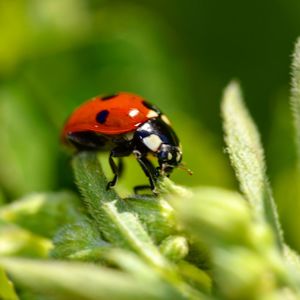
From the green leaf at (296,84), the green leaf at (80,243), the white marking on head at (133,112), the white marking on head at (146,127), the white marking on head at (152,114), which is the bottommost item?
the green leaf at (80,243)

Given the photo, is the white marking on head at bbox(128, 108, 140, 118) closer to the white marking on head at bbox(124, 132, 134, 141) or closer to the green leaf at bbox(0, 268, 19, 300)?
the white marking on head at bbox(124, 132, 134, 141)

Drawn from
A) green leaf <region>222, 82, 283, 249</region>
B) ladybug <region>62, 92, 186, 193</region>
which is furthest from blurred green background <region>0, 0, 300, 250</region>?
green leaf <region>222, 82, 283, 249</region>

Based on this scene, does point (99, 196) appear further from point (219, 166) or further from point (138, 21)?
point (138, 21)

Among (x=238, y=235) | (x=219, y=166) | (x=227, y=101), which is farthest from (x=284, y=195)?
(x=238, y=235)

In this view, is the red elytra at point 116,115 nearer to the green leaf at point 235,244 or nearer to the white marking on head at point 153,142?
the white marking on head at point 153,142

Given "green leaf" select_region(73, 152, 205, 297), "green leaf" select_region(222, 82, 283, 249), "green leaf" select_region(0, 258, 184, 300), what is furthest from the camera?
"green leaf" select_region(222, 82, 283, 249)

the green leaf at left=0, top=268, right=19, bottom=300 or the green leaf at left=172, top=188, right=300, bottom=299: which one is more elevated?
the green leaf at left=172, top=188, right=300, bottom=299

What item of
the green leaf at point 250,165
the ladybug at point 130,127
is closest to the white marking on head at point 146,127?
the ladybug at point 130,127
